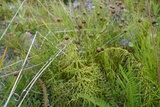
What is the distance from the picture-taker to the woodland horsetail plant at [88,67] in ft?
4.69

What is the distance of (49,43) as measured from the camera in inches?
67.2

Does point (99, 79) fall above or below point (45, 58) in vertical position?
below

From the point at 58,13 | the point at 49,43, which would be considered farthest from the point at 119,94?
the point at 58,13

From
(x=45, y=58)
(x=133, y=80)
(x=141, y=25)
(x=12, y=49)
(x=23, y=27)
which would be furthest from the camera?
(x=23, y=27)

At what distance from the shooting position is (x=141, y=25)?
178cm

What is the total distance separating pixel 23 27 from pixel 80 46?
66 cm

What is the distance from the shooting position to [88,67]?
1.53 m

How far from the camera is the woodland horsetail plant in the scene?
56.2 inches

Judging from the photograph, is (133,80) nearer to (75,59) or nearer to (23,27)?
(75,59)

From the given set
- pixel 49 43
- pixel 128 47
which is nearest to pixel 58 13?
pixel 49 43

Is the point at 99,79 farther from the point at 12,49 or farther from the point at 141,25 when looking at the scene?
the point at 12,49

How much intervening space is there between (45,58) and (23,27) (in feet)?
2.01

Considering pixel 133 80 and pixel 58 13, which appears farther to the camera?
pixel 58 13

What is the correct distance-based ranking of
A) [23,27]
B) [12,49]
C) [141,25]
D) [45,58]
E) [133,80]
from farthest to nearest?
[23,27] < [12,49] < [141,25] < [45,58] < [133,80]
